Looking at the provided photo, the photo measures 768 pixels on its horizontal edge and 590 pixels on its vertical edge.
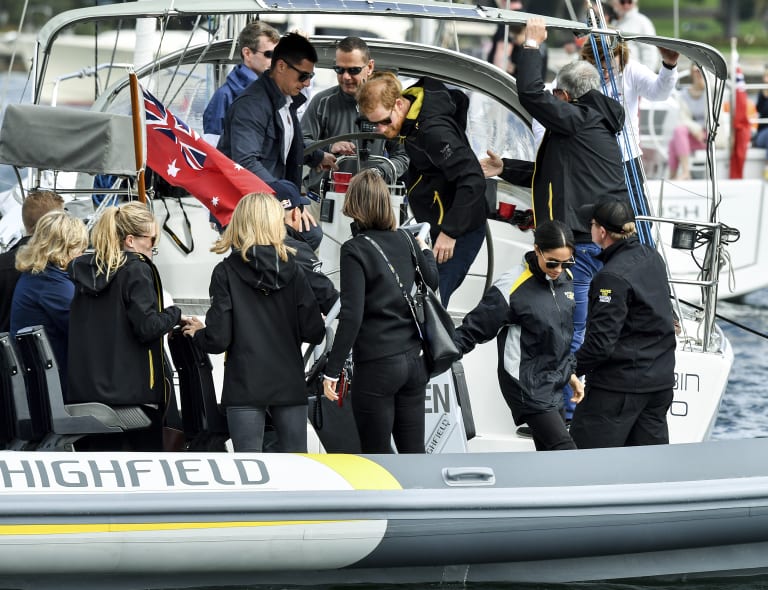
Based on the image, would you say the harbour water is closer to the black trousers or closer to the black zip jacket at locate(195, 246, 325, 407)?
the black trousers

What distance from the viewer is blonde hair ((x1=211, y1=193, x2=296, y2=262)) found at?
17.4 ft

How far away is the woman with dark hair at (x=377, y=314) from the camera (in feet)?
17.4

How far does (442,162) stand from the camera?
6.64 m

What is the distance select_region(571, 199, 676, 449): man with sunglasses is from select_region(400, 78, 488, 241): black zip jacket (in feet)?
3.51

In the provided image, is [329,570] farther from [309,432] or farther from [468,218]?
[468,218]

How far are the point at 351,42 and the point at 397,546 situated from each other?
275 centimetres

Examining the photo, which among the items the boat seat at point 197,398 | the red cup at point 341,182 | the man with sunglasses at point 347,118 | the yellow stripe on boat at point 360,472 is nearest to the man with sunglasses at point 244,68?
the man with sunglasses at point 347,118

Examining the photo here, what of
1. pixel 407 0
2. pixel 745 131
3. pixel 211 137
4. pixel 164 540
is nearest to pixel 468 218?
pixel 407 0

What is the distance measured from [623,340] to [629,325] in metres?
0.07


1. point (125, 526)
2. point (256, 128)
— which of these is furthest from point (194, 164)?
point (125, 526)

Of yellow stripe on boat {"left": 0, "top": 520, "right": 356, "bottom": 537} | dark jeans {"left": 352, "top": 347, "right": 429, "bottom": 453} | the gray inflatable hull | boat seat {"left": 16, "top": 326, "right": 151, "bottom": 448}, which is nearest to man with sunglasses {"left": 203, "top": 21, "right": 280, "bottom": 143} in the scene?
boat seat {"left": 16, "top": 326, "right": 151, "bottom": 448}

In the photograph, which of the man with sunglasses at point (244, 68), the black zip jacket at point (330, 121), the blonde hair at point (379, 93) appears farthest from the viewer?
the black zip jacket at point (330, 121)

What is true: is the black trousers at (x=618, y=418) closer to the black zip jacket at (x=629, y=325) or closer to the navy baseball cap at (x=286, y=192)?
the black zip jacket at (x=629, y=325)

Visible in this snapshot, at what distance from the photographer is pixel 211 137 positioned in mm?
7746
